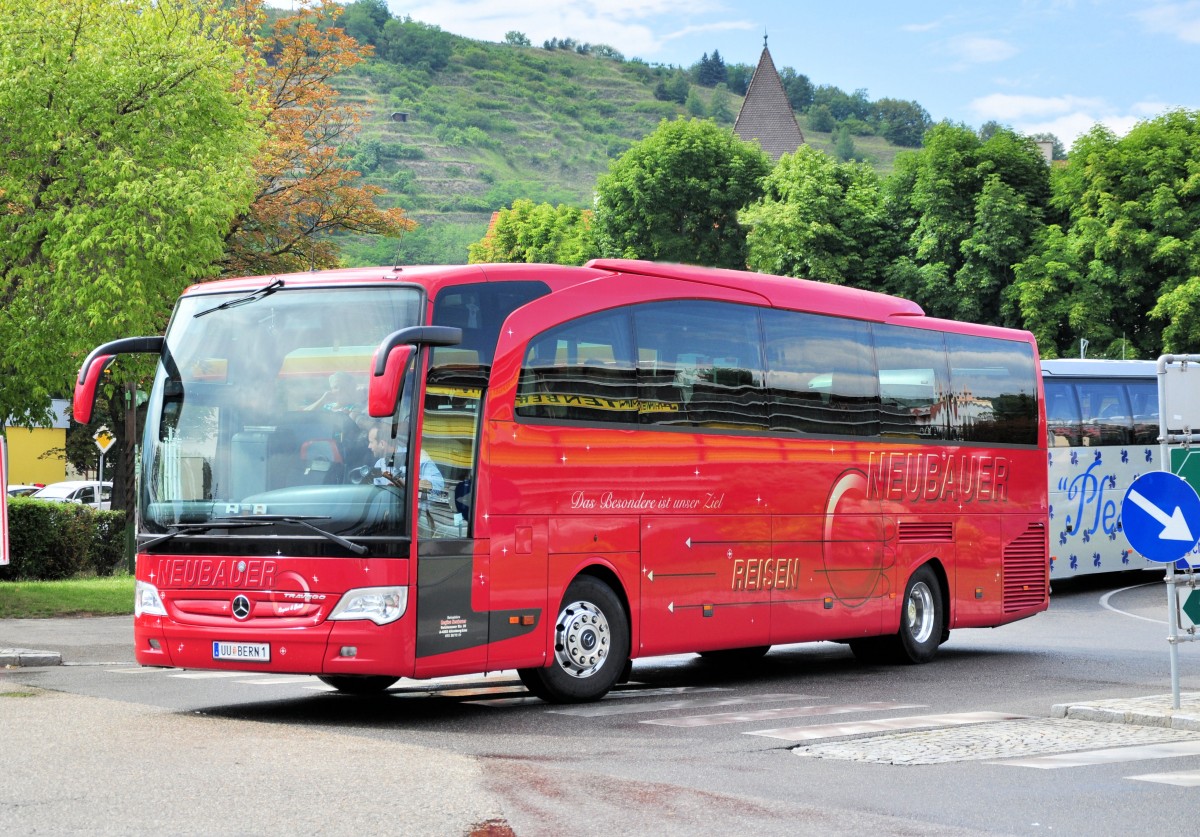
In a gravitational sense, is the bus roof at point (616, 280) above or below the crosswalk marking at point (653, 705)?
above

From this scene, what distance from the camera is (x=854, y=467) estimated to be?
16906 mm

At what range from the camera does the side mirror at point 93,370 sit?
497 inches

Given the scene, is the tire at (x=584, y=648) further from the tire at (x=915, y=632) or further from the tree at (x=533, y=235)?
the tree at (x=533, y=235)

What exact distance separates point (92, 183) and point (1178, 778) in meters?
19.5

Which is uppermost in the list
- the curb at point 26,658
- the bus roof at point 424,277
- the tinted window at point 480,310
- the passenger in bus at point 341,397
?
the bus roof at point 424,277

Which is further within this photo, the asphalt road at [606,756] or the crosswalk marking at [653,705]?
the crosswalk marking at [653,705]

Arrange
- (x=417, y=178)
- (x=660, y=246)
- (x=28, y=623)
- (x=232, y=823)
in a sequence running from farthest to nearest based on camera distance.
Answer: (x=417, y=178)
(x=660, y=246)
(x=28, y=623)
(x=232, y=823)

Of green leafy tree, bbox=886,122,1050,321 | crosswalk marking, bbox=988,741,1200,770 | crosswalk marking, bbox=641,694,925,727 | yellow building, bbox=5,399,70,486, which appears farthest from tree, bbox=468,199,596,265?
crosswalk marking, bbox=988,741,1200,770

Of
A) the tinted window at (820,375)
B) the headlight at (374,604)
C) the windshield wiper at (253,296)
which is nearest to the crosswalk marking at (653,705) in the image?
the headlight at (374,604)

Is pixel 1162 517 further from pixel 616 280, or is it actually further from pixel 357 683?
pixel 357 683

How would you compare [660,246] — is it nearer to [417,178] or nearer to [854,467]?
[854,467]

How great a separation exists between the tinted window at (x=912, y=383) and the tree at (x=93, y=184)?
11.7m

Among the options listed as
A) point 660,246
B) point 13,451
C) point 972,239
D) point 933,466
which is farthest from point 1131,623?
point 13,451

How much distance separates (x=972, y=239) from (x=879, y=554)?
1698 inches
